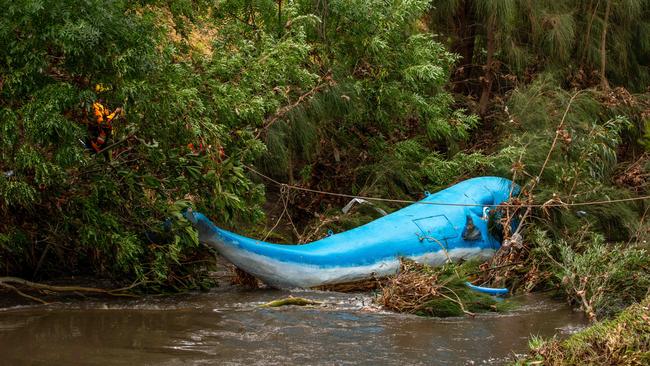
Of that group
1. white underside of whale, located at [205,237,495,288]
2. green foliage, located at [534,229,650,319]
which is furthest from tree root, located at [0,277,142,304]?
green foliage, located at [534,229,650,319]

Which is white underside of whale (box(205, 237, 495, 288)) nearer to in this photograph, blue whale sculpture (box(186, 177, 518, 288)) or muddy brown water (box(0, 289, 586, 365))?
blue whale sculpture (box(186, 177, 518, 288))

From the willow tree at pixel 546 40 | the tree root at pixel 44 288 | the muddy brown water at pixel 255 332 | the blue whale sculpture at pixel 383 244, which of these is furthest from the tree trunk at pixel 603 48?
the tree root at pixel 44 288

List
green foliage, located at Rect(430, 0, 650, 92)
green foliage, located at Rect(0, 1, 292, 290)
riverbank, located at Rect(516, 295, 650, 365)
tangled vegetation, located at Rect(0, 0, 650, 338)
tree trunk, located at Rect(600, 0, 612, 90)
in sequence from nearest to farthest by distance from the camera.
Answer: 1. riverbank, located at Rect(516, 295, 650, 365)
2. green foliage, located at Rect(0, 1, 292, 290)
3. tangled vegetation, located at Rect(0, 0, 650, 338)
4. green foliage, located at Rect(430, 0, 650, 92)
5. tree trunk, located at Rect(600, 0, 612, 90)

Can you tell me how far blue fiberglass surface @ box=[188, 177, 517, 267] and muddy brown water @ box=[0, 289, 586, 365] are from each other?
15.4 inches

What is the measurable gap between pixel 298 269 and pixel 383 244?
1.00 metres

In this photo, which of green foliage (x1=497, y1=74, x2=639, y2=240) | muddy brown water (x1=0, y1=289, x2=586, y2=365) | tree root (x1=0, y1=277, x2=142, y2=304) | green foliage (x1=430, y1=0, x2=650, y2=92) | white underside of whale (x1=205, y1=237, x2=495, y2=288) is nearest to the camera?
muddy brown water (x1=0, y1=289, x2=586, y2=365)

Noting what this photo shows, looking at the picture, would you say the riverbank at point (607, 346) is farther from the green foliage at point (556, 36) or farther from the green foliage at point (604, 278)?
the green foliage at point (556, 36)

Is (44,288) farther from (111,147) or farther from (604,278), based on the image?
(604,278)

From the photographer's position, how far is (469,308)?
8492mm

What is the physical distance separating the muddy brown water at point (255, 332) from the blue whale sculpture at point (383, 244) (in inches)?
9.5

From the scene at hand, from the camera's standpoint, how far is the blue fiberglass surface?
8.62 meters

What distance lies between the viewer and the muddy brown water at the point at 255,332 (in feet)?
21.6

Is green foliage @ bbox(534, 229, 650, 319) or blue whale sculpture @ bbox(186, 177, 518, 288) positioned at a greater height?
blue whale sculpture @ bbox(186, 177, 518, 288)

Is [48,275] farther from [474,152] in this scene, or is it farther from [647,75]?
[647,75]
